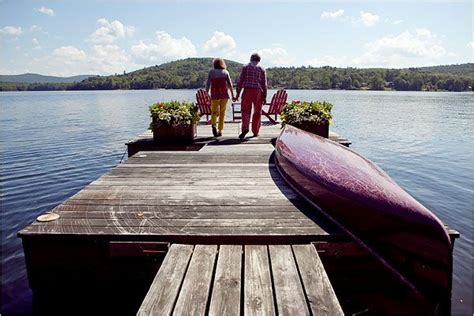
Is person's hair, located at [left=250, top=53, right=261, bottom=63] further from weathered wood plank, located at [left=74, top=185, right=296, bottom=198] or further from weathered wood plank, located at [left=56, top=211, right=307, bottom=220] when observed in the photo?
weathered wood plank, located at [left=56, top=211, right=307, bottom=220]

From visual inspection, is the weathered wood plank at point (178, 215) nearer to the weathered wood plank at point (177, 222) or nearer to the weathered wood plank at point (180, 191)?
the weathered wood plank at point (177, 222)

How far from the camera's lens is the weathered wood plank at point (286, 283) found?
262 cm

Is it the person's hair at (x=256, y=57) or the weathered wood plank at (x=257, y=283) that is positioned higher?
the person's hair at (x=256, y=57)

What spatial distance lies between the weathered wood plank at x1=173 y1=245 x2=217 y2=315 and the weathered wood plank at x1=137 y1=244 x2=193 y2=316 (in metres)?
0.05

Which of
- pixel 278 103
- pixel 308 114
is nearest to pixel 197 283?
pixel 308 114

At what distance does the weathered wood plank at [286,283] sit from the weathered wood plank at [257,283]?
0.17 ft

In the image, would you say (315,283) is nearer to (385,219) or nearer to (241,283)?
(241,283)

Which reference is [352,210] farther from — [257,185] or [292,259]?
[257,185]

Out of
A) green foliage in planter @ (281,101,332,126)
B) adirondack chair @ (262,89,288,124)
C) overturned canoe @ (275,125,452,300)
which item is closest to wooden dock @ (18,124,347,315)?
overturned canoe @ (275,125,452,300)

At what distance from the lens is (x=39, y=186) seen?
1119 centimetres

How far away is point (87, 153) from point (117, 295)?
13.7m

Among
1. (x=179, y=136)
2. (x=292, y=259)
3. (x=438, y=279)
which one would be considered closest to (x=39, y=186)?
(x=179, y=136)

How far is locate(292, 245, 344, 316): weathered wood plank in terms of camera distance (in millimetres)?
2627

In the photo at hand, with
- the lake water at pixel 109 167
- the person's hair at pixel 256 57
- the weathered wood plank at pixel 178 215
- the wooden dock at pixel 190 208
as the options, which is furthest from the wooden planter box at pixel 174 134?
the weathered wood plank at pixel 178 215
